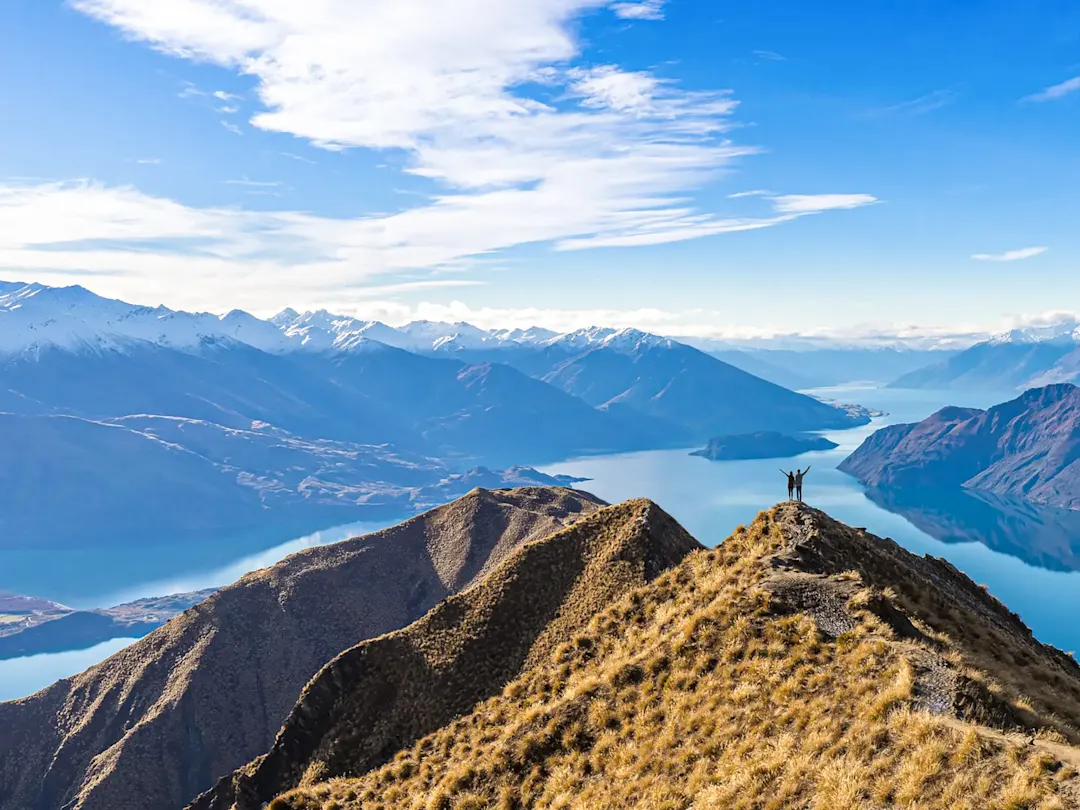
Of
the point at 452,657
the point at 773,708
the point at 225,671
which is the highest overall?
the point at 773,708

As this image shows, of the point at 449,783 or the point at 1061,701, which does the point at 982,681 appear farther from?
the point at 449,783

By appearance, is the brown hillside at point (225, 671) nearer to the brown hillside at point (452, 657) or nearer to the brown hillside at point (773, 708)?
the brown hillside at point (452, 657)

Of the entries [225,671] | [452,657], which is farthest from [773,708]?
[225,671]

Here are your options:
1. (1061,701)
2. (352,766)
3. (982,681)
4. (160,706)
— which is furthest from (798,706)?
(160,706)

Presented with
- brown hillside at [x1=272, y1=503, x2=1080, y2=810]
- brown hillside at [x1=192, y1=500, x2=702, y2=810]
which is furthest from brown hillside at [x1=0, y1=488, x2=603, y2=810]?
brown hillside at [x1=272, y1=503, x2=1080, y2=810]

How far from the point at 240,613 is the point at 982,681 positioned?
347 ft

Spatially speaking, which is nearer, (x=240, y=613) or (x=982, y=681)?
(x=982, y=681)

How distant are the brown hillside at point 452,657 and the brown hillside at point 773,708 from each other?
68.6 inches

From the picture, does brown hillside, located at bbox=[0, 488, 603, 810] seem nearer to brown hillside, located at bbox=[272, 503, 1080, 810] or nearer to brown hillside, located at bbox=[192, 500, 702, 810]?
brown hillside, located at bbox=[192, 500, 702, 810]

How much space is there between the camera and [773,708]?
2625 cm

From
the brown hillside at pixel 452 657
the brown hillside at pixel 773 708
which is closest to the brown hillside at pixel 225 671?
the brown hillside at pixel 452 657

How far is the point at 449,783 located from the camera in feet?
110

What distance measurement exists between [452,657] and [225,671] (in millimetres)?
64438

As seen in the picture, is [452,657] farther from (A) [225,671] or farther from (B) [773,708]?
(A) [225,671]
